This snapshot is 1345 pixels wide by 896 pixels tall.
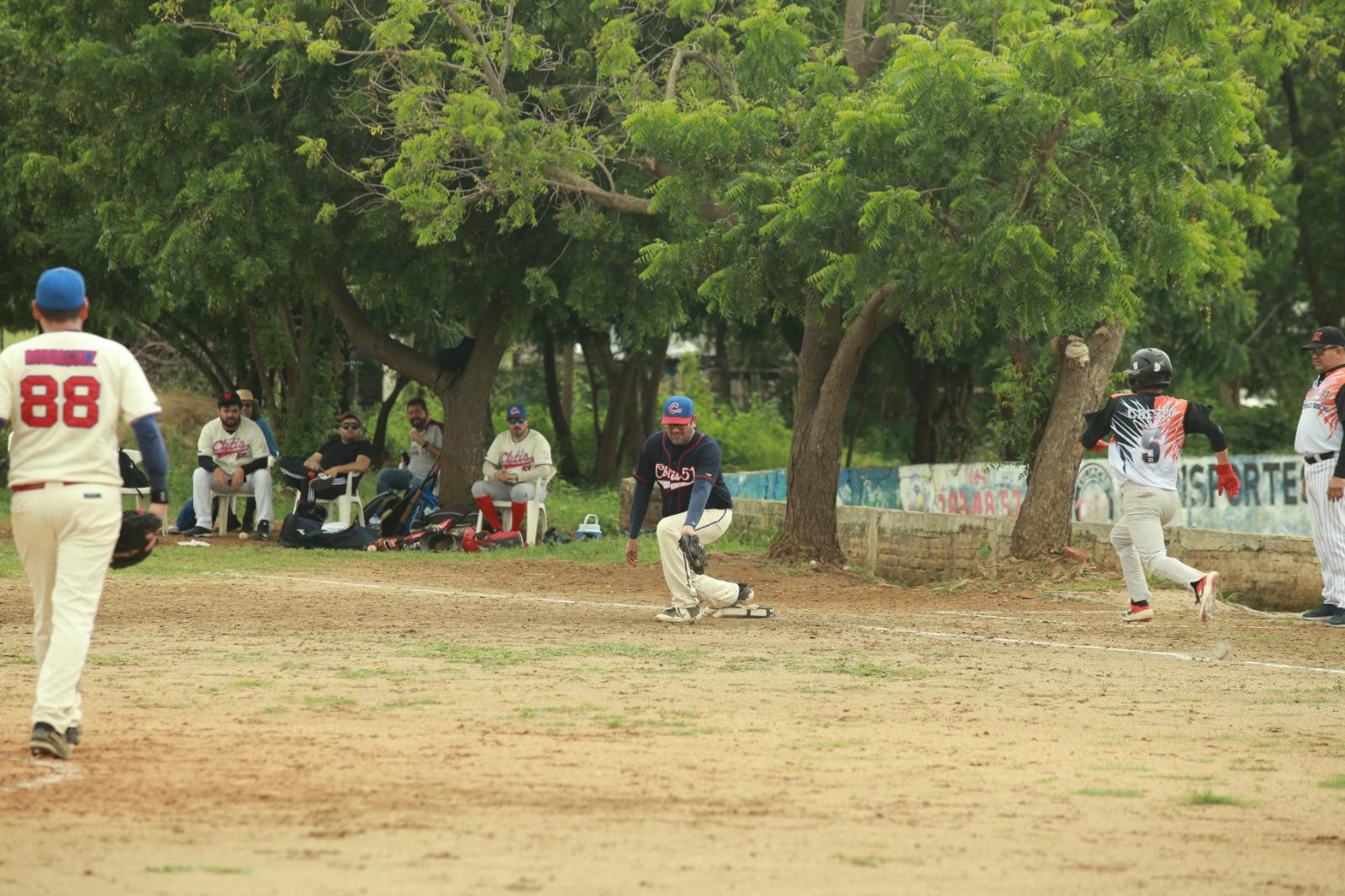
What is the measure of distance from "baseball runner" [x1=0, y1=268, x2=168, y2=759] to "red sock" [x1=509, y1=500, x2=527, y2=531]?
13.6m

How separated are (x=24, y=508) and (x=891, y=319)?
12.3m

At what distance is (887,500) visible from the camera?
2995 centimetres

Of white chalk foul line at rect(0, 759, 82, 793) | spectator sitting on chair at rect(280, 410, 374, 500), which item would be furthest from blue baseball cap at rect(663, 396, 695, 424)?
spectator sitting on chair at rect(280, 410, 374, 500)

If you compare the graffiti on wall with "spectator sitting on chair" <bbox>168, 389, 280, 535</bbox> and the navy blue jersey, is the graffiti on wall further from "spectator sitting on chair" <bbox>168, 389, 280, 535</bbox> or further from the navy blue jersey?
the navy blue jersey

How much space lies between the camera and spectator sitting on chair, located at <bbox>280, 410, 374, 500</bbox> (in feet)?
69.6

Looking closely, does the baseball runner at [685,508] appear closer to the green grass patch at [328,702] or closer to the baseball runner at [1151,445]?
the baseball runner at [1151,445]

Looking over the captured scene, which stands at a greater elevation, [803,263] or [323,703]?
[803,263]

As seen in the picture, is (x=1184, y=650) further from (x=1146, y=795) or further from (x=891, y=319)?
(x=891, y=319)

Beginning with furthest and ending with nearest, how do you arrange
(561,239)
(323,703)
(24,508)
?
1. (561,239)
2. (323,703)
3. (24,508)

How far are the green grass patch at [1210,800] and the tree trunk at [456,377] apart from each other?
1834 cm

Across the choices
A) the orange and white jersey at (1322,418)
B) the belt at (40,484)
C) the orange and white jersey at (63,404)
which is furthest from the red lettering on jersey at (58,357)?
the orange and white jersey at (1322,418)

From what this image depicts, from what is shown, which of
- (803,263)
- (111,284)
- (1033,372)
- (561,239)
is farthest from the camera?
(111,284)

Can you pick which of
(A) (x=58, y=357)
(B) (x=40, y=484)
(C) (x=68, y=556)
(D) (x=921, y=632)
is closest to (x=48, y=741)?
(C) (x=68, y=556)

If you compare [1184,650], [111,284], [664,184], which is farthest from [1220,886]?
[111,284]
